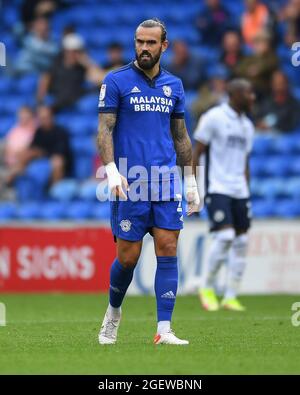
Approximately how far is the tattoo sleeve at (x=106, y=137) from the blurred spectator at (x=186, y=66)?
995cm

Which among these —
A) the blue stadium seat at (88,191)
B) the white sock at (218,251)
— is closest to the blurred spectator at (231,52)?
the blue stadium seat at (88,191)

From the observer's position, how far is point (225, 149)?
12734mm

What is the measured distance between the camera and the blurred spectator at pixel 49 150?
1740 centimetres

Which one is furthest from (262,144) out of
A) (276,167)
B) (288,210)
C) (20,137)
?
(20,137)

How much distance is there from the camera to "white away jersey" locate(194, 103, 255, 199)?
497 inches

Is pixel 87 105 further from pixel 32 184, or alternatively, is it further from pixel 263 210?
pixel 263 210

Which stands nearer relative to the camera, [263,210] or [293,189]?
[263,210]

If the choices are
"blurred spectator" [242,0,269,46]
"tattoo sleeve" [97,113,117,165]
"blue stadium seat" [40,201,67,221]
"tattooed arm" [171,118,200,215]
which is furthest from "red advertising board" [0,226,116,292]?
"tattoo sleeve" [97,113,117,165]

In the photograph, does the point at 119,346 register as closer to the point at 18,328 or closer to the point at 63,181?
the point at 18,328

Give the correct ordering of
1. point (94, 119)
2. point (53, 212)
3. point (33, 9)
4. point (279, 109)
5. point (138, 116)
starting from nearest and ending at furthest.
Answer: point (138, 116), point (53, 212), point (279, 109), point (94, 119), point (33, 9)

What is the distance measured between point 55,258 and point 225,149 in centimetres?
356

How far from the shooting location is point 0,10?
2130 centimetres

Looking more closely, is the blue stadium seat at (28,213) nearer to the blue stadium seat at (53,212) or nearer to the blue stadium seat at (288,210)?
the blue stadium seat at (53,212)

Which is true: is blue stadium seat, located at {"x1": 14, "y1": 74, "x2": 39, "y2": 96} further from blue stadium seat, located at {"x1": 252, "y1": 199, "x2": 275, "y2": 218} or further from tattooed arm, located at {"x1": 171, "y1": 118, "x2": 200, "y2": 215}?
tattooed arm, located at {"x1": 171, "y1": 118, "x2": 200, "y2": 215}
